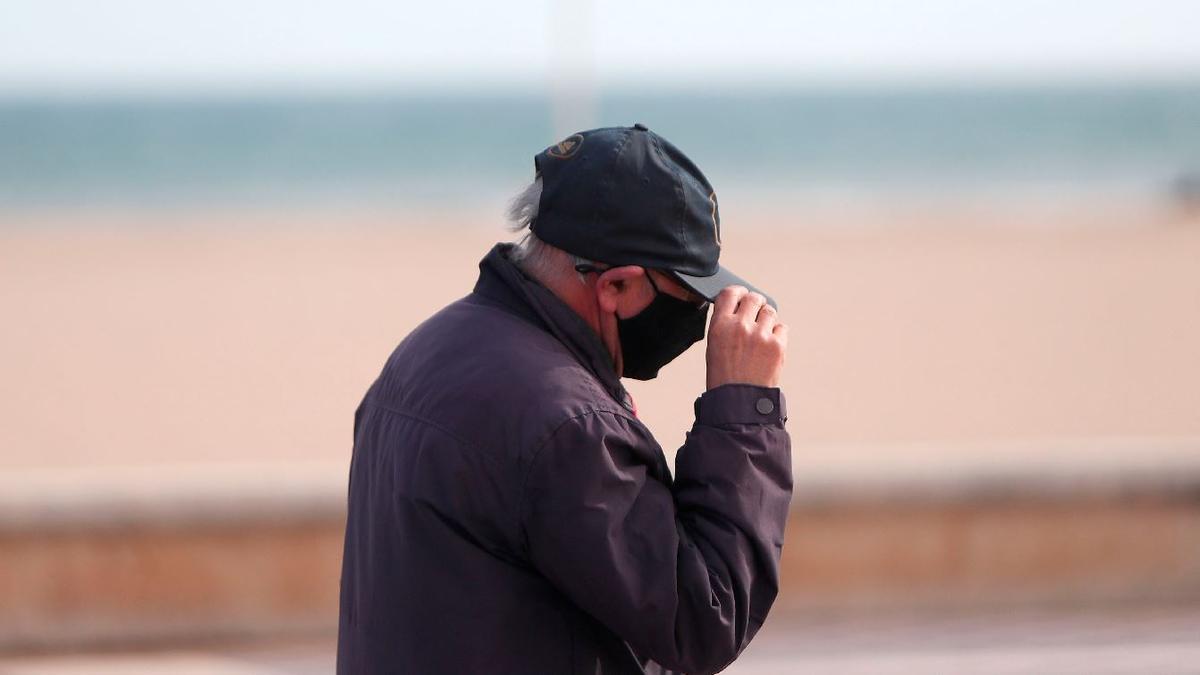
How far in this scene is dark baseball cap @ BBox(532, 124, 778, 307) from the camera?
6.66 ft

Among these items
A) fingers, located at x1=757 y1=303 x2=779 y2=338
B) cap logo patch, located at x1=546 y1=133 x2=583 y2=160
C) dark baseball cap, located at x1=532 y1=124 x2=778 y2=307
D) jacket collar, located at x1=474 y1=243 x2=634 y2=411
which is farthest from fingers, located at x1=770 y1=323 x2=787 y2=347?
cap logo patch, located at x1=546 y1=133 x2=583 y2=160

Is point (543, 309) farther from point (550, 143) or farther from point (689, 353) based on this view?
point (550, 143)

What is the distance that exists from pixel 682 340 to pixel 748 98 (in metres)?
99.5

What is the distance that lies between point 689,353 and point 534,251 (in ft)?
25.8

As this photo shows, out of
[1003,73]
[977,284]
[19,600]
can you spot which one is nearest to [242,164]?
[977,284]

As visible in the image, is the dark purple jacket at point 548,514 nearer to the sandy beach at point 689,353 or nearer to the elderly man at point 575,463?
the elderly man at point 575,463

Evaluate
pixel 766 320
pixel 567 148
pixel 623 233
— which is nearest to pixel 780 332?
pixel 766 320

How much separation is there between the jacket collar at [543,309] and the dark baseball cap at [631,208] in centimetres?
7

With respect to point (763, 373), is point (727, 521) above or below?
below

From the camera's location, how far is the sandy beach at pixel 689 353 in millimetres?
8609

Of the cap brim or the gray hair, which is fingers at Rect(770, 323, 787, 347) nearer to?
the cap brim

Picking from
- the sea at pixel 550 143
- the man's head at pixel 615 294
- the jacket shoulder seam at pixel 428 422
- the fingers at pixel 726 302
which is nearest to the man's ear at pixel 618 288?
the man's head at pixel 615 294

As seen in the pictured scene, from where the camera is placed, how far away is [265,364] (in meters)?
10.3

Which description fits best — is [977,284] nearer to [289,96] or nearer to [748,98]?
[748,98]
